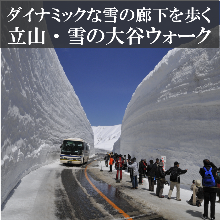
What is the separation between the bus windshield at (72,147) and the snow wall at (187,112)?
6489 mm

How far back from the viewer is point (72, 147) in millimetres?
19031

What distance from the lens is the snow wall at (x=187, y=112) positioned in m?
9.78

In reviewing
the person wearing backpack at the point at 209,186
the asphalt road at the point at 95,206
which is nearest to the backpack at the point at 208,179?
the person wearing backpack at the point at 209,186

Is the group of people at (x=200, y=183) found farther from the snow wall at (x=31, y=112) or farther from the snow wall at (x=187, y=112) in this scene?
the snow wall at (x=31, y=112)

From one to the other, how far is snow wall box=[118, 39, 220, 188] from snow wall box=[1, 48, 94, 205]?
843cm

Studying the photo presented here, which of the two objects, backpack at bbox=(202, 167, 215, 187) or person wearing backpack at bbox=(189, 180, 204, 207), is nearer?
backpack at bbox=(202, 167, 215, 187)

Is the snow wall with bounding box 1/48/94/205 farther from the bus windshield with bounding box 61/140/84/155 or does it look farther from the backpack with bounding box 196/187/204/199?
the backpack with bounding box 196/187/204/199

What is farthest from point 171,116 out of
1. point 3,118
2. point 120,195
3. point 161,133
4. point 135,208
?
point 3,118

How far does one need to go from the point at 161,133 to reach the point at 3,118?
1053 cm

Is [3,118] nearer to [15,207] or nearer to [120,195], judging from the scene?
[15,207]

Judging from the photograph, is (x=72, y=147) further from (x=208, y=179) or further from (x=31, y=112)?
(x=208, y=179)

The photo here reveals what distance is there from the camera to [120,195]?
784cm

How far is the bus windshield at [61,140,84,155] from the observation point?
61.6ft

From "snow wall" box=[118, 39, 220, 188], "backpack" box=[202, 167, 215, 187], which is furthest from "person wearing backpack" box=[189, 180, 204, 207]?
"snow wall" box=[118, 39, 220, 188]
